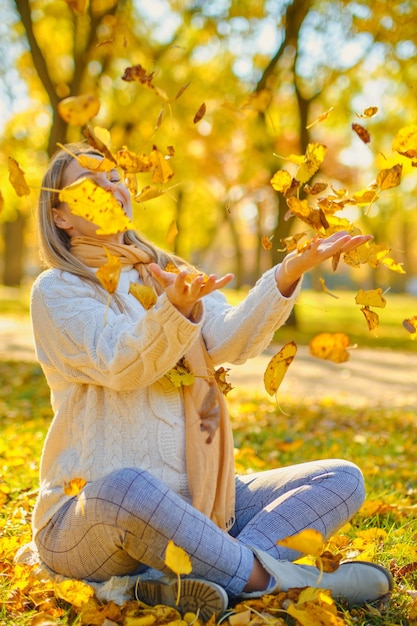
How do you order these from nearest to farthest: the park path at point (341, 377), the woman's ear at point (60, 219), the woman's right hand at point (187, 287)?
the woman's right hand at point (187, 287) < the woman's ear at point (60, 219) < the park path at point (341, 377)

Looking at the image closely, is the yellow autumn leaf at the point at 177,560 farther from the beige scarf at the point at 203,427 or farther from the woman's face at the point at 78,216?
the woman's face at the point at 78,216

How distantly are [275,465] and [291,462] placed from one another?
14 centimetres

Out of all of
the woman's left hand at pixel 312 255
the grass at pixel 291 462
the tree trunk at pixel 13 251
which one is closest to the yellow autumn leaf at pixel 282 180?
the woman's left hand at pixel 312 255

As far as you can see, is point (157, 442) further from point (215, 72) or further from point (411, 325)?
point (215, 72)

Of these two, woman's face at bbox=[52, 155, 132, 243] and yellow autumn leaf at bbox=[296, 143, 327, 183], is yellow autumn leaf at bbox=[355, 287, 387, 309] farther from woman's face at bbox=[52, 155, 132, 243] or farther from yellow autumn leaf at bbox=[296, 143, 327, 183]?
woman's face at bbox=[52, 155, 132, 243]

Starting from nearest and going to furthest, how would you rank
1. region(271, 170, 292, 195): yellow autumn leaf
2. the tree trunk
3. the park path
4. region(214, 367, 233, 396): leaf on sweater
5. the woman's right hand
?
the woman's right hand
region(271, 170, 292, 195): yellow autumn leaf
region(214, 367, 233, 396): leaf on sweater
the park path
the tree trunk

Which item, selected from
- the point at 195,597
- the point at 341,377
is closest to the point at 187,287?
the point at 195,597

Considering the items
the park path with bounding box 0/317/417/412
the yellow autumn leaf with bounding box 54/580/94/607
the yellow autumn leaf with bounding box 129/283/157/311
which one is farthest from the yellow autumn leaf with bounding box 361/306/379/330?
the park path with bounding box 0/317/417/412

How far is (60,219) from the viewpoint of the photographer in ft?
7.56

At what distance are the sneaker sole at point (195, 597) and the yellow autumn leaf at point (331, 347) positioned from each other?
A: 70 cm

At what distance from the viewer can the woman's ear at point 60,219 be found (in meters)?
2.29

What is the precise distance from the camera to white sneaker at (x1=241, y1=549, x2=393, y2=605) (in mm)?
1929

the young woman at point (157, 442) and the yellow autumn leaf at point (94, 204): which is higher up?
the yellow autumn leaf at point (94, 204)

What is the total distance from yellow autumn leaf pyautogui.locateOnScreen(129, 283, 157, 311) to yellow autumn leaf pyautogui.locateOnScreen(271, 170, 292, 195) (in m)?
0.47
